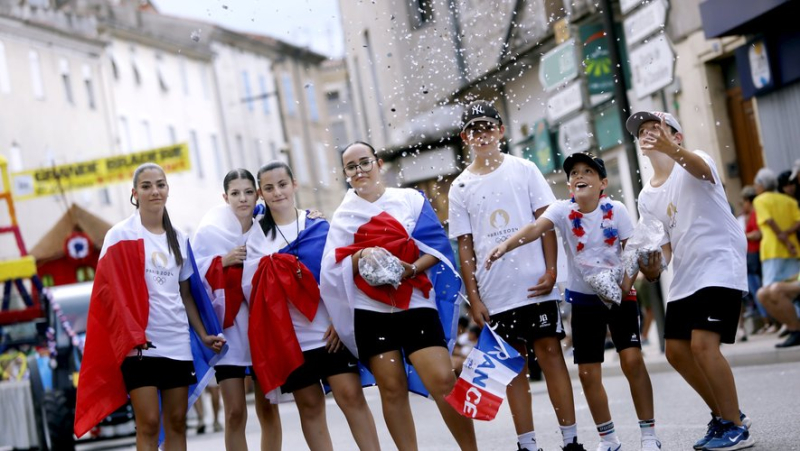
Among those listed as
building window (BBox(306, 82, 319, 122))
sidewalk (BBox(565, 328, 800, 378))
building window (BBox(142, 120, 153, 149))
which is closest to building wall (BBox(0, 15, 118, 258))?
building window (BBox(142, 120, 153, 149))

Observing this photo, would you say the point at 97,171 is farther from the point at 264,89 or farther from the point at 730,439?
the point at 730,439

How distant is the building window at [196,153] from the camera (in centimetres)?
5844

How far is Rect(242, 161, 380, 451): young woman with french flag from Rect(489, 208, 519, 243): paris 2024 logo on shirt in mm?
1019

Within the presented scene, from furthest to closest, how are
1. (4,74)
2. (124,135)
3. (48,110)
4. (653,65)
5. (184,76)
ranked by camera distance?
1. (184,76)
2. (124,135)
3. (48,110)
4. (4,74)
5. (653,65)

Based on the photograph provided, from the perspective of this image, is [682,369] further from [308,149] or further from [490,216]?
[308,149]

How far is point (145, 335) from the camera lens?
794 cm

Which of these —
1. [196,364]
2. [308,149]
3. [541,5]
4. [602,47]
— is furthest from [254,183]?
[308,149]

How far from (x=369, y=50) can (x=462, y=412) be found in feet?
134

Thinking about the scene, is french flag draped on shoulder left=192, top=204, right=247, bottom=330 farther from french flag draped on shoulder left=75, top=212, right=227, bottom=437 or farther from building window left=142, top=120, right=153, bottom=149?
building window left=142, top=120, right=153, bottom=149

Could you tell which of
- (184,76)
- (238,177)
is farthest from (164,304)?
(184,76)

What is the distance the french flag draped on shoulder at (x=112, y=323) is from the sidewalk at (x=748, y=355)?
25.1ft

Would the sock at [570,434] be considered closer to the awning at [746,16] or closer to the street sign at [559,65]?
the street sign at [559,65]

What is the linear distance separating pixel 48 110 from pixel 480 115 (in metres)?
41.1

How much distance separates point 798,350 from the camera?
46.0 feet
